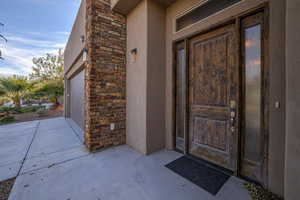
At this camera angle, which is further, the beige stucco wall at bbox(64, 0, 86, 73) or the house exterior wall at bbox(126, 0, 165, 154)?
the beige stucco wall at bbox(64, 0, 86, 73)

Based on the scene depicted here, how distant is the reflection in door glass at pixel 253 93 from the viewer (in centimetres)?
169

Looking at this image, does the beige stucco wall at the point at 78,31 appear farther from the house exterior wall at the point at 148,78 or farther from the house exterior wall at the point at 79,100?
the house exterior wall at the point at 148,78

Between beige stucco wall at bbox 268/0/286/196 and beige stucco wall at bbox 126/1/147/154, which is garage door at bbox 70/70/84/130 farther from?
beige stucco wall at bbox 268/0/286/196

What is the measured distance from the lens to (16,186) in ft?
5.68

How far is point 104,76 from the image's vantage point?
295cm

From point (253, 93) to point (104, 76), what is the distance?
9.74ft

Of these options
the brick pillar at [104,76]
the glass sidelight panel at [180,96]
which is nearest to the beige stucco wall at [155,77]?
the glass sidelight panel at [180,96]

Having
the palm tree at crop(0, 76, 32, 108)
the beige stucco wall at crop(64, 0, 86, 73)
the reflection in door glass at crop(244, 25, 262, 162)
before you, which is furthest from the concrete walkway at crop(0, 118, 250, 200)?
the palm tree at crop(0, 76, 32, 108)

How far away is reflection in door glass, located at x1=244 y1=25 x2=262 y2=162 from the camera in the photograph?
169cm

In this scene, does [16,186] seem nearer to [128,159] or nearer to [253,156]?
[128,159]

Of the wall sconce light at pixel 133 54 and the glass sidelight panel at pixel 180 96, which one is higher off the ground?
the wall sconce light at pixel 133 54

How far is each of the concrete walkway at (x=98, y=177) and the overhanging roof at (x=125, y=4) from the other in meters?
3.41

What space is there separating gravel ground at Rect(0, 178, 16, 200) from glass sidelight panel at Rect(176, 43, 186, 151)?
2825mm

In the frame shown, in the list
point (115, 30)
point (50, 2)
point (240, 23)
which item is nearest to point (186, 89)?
point (240, 23)
